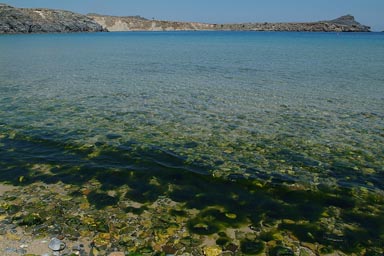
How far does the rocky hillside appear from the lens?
152m

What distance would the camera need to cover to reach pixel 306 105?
20734 millimetres

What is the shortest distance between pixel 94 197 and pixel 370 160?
405 inches

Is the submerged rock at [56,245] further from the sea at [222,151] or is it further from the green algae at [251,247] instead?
the green algae at [251,247]

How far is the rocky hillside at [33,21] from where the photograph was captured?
5965 inches

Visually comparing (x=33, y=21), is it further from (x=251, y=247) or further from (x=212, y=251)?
(x=251, y=247)

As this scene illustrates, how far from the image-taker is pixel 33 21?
166 m

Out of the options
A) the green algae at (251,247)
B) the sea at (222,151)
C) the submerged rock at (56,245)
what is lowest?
the green algae at (251,247)

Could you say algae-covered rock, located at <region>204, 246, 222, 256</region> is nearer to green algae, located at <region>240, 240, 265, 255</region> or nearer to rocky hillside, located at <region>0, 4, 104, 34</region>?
green algae, located at <region>240, 240, 265, 255</region>

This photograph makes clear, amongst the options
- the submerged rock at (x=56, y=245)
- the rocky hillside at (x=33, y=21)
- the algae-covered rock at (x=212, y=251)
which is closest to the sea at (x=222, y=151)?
the algae-covered rock at (x=212, y=251)

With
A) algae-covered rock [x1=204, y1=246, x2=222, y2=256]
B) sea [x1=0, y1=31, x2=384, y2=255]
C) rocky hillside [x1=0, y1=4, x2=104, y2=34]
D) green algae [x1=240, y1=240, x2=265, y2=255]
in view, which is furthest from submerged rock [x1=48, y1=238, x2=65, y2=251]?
rocky hillside [x1=0, y1=4, x2=104, y2=34]

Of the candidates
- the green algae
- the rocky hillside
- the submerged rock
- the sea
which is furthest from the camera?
the rocky hillside

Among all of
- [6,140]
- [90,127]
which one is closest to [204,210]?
[90,127]

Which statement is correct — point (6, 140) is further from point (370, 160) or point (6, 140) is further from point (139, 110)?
point (370, 160)

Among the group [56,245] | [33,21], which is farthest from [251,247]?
[33,21]
